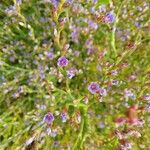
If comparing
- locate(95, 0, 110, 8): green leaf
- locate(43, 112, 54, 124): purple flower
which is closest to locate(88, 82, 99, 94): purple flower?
locate(43, 112, 54, 124): purple flower

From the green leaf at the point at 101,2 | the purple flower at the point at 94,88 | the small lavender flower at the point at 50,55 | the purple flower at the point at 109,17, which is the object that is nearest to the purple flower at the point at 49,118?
the purple flower at the point at 94,88

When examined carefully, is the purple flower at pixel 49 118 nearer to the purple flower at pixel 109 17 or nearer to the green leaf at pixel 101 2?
the purple flower at pixel 109 17

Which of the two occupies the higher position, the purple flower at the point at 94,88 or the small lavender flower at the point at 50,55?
the small lavender flower at the point at 50,55

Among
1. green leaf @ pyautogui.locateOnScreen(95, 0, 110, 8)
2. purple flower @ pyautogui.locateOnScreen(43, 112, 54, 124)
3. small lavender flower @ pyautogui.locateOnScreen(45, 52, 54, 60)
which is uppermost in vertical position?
green leaf @ pyautogui.locateOnScreen(95, 0, 110, 8)

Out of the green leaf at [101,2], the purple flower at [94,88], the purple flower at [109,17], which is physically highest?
the green leaf at [101,2]

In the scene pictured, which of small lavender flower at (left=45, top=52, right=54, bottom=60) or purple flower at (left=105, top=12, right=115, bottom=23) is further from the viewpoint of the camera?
small lavender flower at (left=45, top=52, right=54, bottom=60)

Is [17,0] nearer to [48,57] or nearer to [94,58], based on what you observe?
[48,57]

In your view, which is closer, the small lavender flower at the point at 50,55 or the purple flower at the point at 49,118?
the purple flower at the point at 49,118

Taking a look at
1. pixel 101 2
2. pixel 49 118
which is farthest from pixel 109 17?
pixel 49 118

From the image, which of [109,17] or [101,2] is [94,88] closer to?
[109,17]

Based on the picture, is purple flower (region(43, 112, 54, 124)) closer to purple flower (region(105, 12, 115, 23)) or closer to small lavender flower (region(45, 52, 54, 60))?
small lavender flower (region(45, 52, 54, 60))

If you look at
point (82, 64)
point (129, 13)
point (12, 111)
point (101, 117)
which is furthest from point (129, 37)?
point (12, 111)
